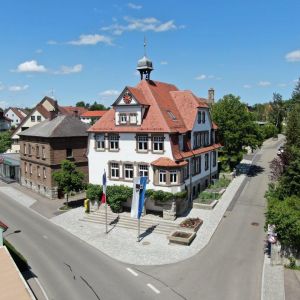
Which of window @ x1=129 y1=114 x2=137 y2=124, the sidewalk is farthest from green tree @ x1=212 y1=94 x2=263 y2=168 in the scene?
window @ x1=129 y1=114 x2=137 y2=124

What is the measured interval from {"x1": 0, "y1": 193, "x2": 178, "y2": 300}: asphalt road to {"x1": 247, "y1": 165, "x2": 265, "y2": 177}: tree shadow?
37.6 metres

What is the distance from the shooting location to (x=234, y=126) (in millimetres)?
54469

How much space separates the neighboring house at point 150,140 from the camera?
3534 centimetres

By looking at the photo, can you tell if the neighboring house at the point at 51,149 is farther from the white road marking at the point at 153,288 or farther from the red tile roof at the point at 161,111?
the white road marking at the point at 153,288

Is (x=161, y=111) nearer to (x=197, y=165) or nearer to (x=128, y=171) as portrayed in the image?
(x=128, y=171)

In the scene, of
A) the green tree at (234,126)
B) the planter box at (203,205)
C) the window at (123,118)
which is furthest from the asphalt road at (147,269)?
the green tree at (234,126)

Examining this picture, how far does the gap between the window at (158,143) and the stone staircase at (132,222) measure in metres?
7.18

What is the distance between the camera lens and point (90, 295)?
2166 centimetres

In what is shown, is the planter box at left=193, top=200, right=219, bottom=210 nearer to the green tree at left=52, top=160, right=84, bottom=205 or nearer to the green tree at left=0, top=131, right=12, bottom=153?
the green tree at left=52, top=160, right=84, bottom=205

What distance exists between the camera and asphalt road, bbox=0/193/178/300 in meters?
22.0

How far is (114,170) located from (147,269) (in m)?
15.2

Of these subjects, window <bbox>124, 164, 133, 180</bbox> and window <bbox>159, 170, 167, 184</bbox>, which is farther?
window <bbox>124, 164, 133, 180</bbox>

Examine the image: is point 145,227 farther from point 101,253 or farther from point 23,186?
point 23,186

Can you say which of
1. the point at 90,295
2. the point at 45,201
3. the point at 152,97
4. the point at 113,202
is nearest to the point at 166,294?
the point at 90,295
